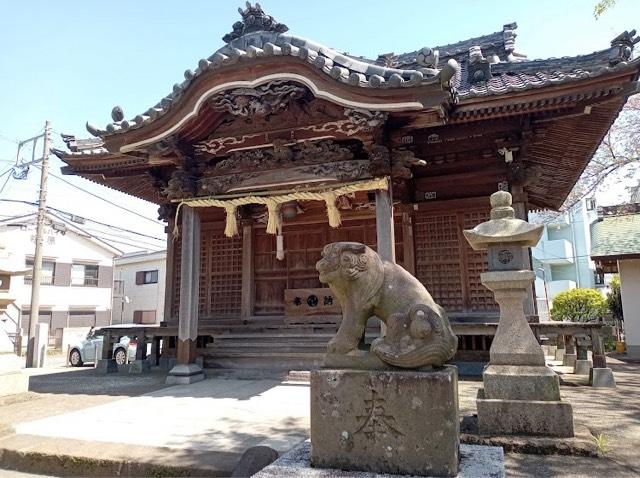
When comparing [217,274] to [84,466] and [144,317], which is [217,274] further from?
[144,317]

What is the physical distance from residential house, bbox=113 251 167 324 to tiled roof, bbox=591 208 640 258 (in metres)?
27.4

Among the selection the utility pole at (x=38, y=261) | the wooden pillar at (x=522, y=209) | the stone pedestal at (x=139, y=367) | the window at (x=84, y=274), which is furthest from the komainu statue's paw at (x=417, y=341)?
the window at (x=84, y=274)

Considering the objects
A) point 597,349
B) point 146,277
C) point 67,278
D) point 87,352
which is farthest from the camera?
point 146,277

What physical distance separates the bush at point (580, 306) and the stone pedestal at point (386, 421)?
21060 mm

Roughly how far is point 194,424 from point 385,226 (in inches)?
171

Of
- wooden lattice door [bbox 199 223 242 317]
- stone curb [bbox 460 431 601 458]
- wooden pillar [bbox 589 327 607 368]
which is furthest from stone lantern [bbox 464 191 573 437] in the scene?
wooden lattice door [bbox 199 223 242 317]

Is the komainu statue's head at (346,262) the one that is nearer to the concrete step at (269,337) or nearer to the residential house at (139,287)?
the concrete step at (269,337)

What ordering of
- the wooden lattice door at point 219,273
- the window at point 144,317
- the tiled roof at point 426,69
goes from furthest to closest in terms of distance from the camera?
the window at point 144,317 < the wooden lattice door at point 219,273 < the tiled roof at point 426,69

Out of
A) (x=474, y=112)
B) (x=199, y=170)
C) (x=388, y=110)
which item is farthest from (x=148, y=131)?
(x=474, y=112)

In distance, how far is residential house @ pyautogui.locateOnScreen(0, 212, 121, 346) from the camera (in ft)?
88.5

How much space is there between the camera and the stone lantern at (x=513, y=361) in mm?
4328

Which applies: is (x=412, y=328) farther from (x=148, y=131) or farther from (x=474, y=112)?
(x=148, y=131)

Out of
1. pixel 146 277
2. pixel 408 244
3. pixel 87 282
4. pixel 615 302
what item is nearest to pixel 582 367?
pixel 408 244

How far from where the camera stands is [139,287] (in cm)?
3403
